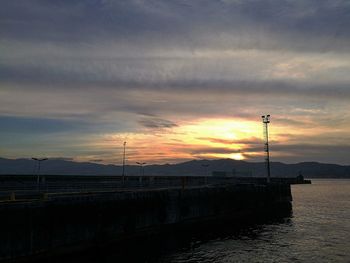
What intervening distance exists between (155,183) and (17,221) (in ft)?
97.2

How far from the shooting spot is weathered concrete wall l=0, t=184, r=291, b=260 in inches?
913

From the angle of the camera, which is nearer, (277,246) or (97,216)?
(97,216)

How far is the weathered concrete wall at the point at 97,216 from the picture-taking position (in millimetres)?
23188

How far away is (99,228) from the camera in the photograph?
29.2 m

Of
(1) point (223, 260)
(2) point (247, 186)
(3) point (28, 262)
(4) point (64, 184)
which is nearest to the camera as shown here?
(3) point (28, 262)

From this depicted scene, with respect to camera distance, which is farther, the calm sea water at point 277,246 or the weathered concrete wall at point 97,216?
the calm sea water at point 277,246

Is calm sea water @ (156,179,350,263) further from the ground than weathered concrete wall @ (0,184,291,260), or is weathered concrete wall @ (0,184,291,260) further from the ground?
weathered concrete wall @ (0,184,291,260)

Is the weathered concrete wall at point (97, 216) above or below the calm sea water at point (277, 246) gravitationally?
above

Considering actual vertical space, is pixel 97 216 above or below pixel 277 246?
above

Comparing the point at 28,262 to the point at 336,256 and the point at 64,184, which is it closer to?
the point at 64,184

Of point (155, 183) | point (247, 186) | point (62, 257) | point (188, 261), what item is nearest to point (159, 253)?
point (188, 261)

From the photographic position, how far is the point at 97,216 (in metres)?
29.2

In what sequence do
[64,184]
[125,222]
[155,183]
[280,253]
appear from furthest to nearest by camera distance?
1. [155,183]
2. [64,184]
3. [125,222]
4. [280,253]

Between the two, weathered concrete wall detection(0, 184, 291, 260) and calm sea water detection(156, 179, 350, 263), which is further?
calm sea water detection(156, 179, 350, 263)
